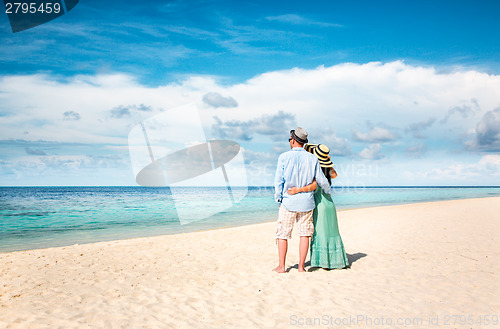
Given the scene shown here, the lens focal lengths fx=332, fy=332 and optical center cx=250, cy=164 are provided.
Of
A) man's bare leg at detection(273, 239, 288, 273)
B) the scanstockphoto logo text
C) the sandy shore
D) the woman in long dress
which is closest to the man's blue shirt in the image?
the woman in long dress

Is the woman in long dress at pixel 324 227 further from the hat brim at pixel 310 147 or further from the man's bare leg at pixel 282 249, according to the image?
the man's bare leg at pixel 282 249

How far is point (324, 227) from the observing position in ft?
17.5

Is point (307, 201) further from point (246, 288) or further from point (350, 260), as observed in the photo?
point (350, 260)

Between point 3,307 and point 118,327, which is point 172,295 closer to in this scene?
point 118,327

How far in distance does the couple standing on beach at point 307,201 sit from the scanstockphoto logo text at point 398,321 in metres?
1.63

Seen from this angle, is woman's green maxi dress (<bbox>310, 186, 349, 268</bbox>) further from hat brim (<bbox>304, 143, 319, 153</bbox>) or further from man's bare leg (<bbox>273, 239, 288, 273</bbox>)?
hat brim (<bbox>304, 143, 319, 153</bbox>)

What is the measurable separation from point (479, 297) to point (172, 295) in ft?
13.2

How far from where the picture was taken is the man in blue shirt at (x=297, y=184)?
501 centimetres

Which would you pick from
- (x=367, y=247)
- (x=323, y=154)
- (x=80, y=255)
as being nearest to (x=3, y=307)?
(x=80, y=255)

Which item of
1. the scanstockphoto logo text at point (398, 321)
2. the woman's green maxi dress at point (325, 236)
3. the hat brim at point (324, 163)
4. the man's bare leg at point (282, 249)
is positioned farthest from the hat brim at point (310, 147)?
the scanstockphoto logo text at point (398, 321)

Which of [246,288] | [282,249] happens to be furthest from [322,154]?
[246,288]

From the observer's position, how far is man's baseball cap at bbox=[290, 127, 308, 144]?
5160mm

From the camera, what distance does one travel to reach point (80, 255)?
7516 mm

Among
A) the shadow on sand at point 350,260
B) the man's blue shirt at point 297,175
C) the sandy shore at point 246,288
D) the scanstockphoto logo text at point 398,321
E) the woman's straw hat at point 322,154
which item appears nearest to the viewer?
the scanstockphoto logo text at point 398,321
